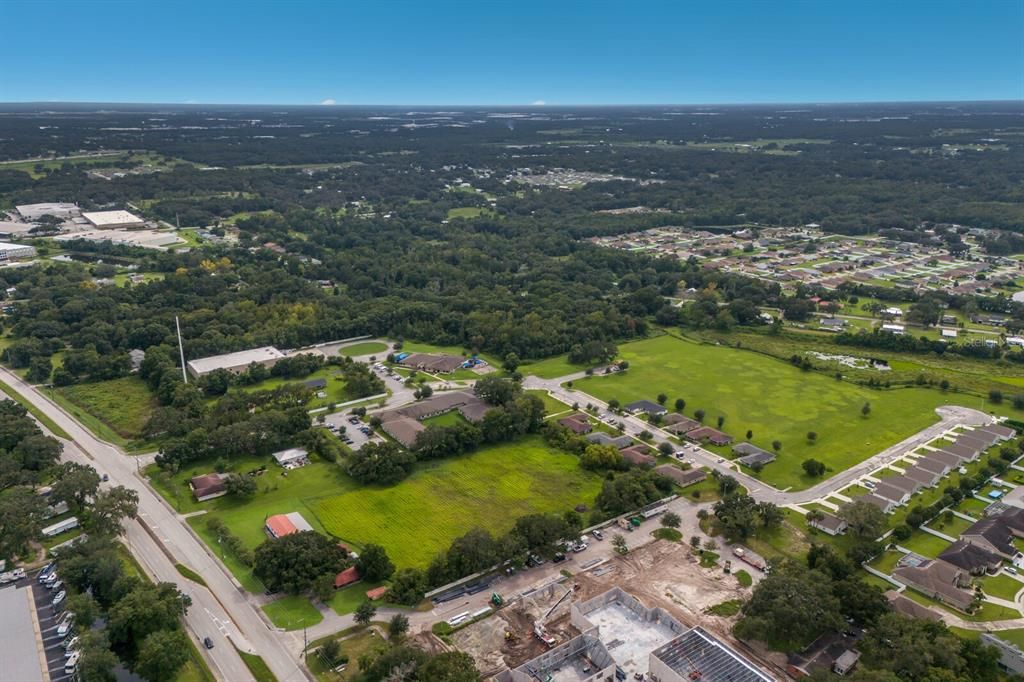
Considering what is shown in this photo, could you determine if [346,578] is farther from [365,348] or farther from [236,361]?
[365,348]

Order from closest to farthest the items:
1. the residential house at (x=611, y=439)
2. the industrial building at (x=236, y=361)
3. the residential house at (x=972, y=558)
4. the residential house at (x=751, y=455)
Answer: the residential house at (x=972, y=558) → the residential house at (x=751, y=455) → the residential house at (x=611, y=439) → the industrial building at (x=236, y=361)

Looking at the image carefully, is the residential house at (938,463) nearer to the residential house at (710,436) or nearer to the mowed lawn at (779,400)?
the mowed lawn at (779,400)

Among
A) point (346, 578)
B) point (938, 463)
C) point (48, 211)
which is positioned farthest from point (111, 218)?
point (938, 463)

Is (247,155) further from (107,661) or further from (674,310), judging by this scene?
(107,661)

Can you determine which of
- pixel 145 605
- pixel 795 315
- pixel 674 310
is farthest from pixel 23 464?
pixel 795 315

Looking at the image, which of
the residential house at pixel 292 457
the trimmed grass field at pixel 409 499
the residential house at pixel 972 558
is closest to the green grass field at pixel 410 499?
the trimmed grass field at pixel 409 499

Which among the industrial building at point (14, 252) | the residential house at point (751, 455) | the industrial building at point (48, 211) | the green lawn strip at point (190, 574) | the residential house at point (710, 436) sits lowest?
the green lawn strip at point (190, 574)
